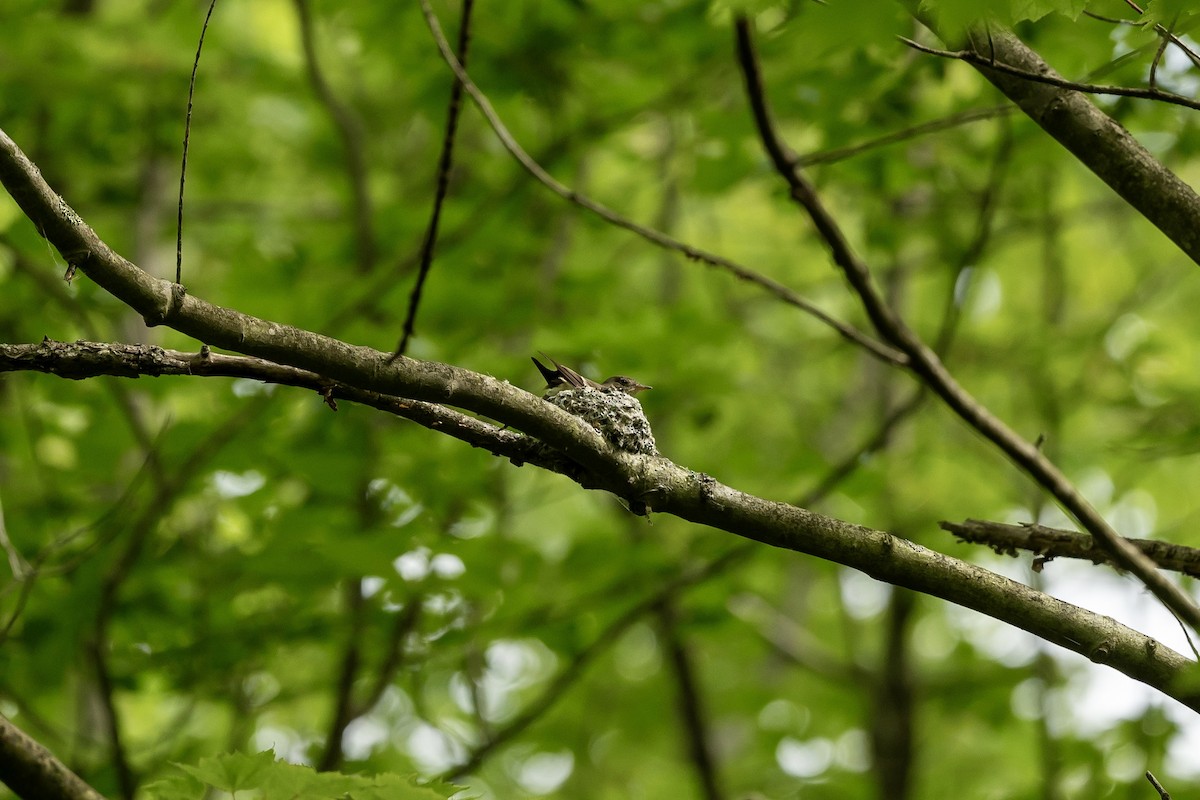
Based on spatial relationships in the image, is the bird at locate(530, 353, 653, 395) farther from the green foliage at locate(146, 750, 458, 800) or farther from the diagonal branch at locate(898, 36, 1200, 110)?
the diagonal branch at locate(898, 36, 1200, 110)

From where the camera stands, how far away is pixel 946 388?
2.62 metres

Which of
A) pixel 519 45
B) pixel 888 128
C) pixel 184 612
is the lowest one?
pixel 184 612

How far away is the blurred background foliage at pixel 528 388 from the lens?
→ 5070 millimetres

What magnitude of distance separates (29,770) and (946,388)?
287 cm

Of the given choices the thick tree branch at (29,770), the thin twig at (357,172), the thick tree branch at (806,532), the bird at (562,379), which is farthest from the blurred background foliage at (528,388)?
the thick tree branch at (806,532)

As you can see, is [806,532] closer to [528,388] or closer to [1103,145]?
[1103,145]

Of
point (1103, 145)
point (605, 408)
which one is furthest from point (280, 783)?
point (1103, 145)

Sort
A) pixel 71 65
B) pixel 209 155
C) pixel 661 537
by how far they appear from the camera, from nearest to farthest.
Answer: pixel 71 65 → pixel 661 537 → pixel 209 155

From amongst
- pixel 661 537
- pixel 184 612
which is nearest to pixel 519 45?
pixel 661 537

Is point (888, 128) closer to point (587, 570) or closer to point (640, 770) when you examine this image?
point (587, 570)

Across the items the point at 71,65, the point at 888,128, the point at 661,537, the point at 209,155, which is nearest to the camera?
the point at 888,128

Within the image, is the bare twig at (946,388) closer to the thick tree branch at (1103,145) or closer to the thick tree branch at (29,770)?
the thick tree branch at (1103,145)

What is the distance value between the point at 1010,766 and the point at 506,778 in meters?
4.95

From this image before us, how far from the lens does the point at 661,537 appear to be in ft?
21.2
